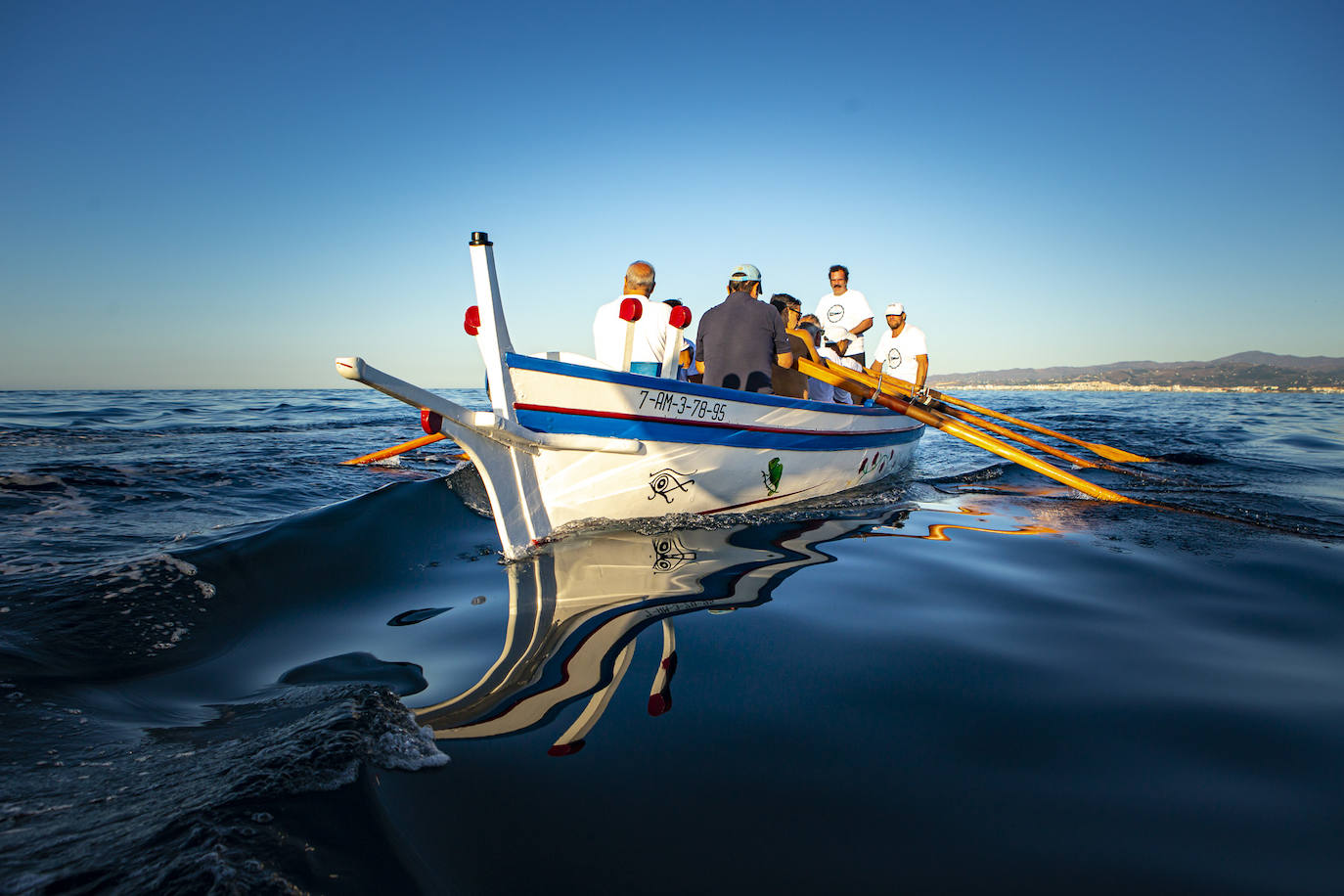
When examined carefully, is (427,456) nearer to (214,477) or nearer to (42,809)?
(214,477)

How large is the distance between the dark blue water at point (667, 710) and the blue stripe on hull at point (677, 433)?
35.4 inches

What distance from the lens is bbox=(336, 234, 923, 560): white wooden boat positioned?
4434 millimetres

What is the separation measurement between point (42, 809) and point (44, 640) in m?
2.09

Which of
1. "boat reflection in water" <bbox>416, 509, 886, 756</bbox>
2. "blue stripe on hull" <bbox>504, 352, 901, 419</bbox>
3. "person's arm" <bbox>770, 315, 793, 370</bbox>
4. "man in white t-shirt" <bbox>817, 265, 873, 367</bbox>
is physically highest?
"man in white t-shirt" <bbox>817, 265, 873, 367</bbox>

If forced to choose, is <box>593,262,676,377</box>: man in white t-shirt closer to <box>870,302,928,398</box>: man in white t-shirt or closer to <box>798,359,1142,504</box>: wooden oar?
<box>798,359,1142,504</box>: wooden oar

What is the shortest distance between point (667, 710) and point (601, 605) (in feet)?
4.42

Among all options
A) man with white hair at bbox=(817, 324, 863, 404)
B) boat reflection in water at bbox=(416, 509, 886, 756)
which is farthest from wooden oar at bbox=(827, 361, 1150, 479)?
boat reflection in water at bbox=(416, 509, 886, 756)

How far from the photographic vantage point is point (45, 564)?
437cm

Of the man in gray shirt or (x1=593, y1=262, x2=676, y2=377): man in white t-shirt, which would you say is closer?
(x1=593, y1=262, x2=676, y2=377): man in white t-shirt

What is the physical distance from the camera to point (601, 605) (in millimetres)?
3662

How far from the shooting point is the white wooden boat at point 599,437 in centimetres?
443

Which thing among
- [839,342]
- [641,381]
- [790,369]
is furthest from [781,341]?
[839,342]

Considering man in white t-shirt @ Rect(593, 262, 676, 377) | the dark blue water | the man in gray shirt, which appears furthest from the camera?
the man in gray shirt

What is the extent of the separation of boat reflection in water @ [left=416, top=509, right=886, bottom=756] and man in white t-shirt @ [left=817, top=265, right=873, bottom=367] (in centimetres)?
498
